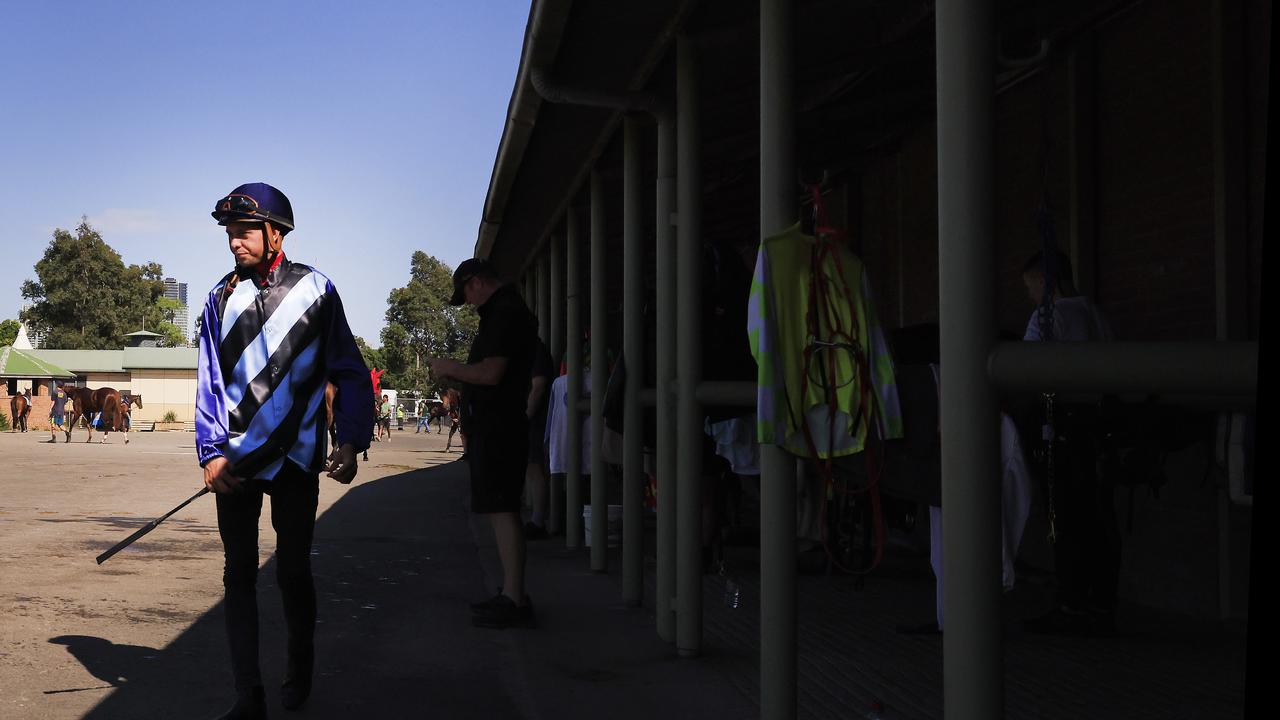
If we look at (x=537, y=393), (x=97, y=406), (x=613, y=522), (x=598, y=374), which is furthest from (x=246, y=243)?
(x=97, y=406)

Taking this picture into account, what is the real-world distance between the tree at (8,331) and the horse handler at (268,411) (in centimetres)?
12218

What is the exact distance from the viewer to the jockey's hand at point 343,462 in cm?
442

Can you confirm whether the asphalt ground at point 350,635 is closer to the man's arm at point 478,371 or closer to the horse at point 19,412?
the man's arm at point 478,371

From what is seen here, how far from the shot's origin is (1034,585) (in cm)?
812

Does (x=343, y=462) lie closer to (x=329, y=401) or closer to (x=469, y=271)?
(x=329, y=401)

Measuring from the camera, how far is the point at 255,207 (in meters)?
4.40

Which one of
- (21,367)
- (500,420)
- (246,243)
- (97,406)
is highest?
(21,367)

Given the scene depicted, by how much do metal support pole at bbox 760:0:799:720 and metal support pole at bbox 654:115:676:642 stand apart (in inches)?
66.4

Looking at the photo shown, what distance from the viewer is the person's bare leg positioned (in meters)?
6.23

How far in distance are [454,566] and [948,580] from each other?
274 inches

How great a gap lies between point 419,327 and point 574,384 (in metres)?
85.2

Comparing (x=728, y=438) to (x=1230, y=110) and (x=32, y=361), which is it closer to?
(x=1230, y=110)

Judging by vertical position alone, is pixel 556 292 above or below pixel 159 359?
below

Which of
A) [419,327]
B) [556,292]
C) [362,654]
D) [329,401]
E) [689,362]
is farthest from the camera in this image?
[419,327]
